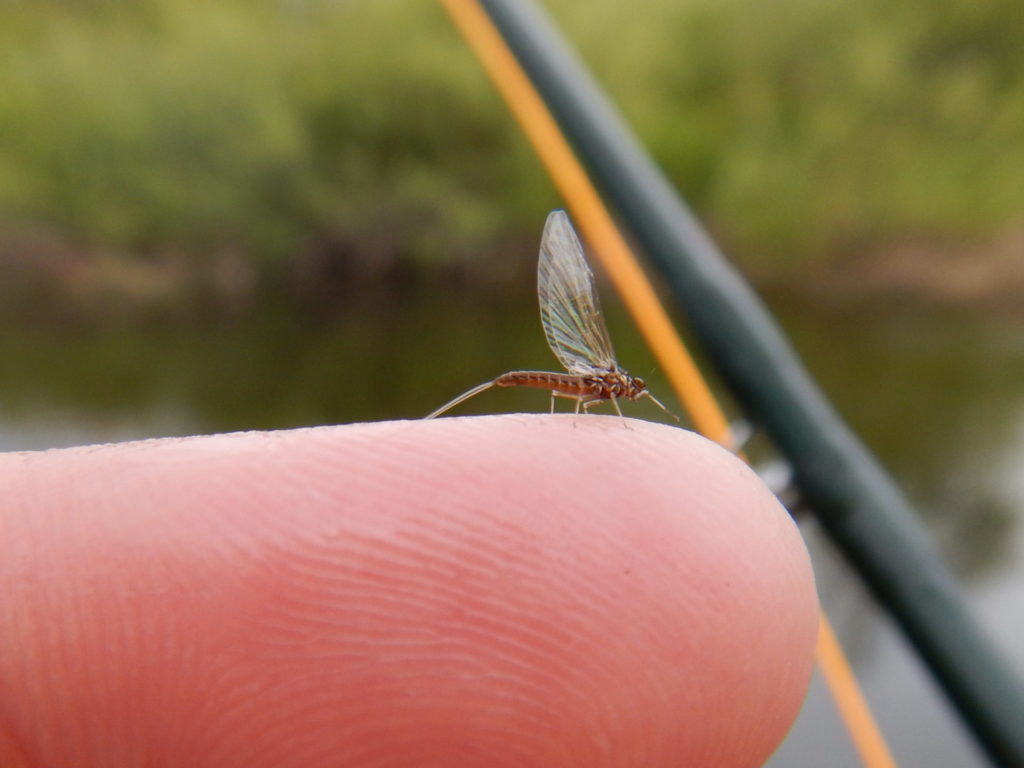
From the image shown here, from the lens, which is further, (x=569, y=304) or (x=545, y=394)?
(x=545, y=394)

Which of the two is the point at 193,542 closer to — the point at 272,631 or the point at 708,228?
the point at 272,631

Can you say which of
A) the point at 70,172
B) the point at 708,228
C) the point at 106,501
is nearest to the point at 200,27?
the point at 70,172

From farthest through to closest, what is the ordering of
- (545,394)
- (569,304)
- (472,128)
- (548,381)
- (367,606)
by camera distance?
1. (472,128)
2. (545,394)
3. (569,304)
4. (548,381)
5. (367,606)

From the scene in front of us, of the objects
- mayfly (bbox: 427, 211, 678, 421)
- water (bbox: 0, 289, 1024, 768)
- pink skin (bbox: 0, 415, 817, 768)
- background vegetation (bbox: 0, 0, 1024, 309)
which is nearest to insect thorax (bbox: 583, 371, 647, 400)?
mayfly (bbox: 427, 211, 678, 421)

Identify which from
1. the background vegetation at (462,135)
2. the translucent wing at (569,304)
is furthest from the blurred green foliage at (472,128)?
the translucent wing at (569,304)

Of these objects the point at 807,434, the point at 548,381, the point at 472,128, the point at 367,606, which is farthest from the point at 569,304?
the point at 472,128

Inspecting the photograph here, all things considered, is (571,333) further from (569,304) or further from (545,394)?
(545,394)

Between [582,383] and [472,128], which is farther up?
[472,128]

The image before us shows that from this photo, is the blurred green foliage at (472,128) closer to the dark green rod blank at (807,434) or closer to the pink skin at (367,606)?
the dark green rod blank at (807,434)
